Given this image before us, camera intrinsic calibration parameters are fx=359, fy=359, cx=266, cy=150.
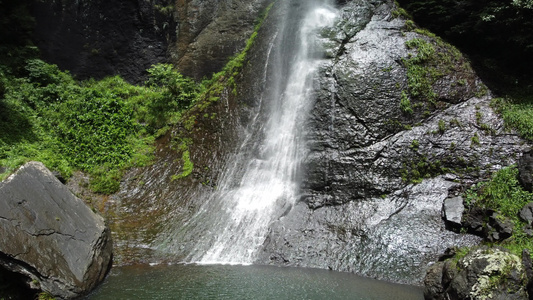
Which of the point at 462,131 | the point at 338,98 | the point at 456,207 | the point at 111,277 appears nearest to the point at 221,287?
the point at 111,277

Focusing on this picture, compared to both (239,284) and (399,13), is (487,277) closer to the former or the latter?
(239,284)

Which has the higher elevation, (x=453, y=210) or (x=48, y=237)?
(x=48, y=237)

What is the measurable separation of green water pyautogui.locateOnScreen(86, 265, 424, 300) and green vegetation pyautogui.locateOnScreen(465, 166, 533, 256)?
2.49 m

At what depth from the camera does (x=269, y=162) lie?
11.1 metres

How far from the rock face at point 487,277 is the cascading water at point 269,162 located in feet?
14.6

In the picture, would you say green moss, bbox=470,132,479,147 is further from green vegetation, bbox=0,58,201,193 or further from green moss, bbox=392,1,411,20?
green vegetation, bbox=0,58,201,193

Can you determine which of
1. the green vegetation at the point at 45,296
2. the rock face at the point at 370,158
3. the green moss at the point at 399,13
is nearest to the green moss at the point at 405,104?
the rock face at the point at 370,158

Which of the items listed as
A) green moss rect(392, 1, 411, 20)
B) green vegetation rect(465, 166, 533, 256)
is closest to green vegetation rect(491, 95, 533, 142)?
green vegetation rect(465, 166, 533, 256)

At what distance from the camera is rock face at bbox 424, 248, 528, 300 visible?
5.09m

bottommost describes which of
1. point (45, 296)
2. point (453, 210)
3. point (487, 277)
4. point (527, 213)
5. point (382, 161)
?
point (453, 210)

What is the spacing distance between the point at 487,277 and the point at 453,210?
11.5ft

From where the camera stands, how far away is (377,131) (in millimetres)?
10367

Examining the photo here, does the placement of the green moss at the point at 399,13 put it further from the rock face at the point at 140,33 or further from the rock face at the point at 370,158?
the rock face at the point at 140,33

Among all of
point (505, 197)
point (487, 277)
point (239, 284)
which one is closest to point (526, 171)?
point (505, 197)
